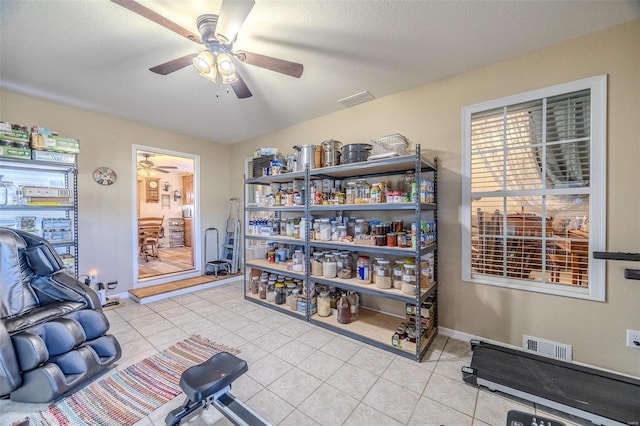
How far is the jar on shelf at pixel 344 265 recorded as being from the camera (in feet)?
9.28

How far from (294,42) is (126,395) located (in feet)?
9.94

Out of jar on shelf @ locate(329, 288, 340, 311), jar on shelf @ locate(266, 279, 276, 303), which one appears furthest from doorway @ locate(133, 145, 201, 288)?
jar on shelf @ locate(329, 288, 340, 311)

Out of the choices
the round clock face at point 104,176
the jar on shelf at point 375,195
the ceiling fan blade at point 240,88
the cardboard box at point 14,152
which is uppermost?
the ceiling fan blade at point 240,88

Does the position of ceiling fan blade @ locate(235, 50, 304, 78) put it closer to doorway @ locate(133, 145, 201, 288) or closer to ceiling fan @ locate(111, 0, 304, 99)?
ceiling fan @ locate(111, 0, 304, 99)

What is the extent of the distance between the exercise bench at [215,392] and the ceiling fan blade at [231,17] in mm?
2084

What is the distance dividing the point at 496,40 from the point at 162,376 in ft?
12.7

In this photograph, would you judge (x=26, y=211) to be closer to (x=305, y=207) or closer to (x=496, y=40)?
(x=305, y=207)

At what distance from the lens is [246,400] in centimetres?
173

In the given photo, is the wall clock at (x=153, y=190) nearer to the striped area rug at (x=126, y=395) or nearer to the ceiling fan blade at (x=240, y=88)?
the striped area rug at (x=126, y=395)

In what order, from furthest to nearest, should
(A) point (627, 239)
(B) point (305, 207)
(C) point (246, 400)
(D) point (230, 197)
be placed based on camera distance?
1. (D) point (230, 197)
2. (B) point (305, 207)
3. (A) point (627, 239)
4. (C) point (246, 400)

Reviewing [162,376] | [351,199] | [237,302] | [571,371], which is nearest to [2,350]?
[162,376]

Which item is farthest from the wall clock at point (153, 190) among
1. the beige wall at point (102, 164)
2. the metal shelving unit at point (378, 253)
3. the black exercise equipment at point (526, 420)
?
the black exercise equipment at point (526, 420)

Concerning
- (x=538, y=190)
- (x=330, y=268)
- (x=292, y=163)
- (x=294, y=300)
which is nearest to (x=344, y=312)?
(x=330, y=268)

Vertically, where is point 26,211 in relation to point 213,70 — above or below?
below
